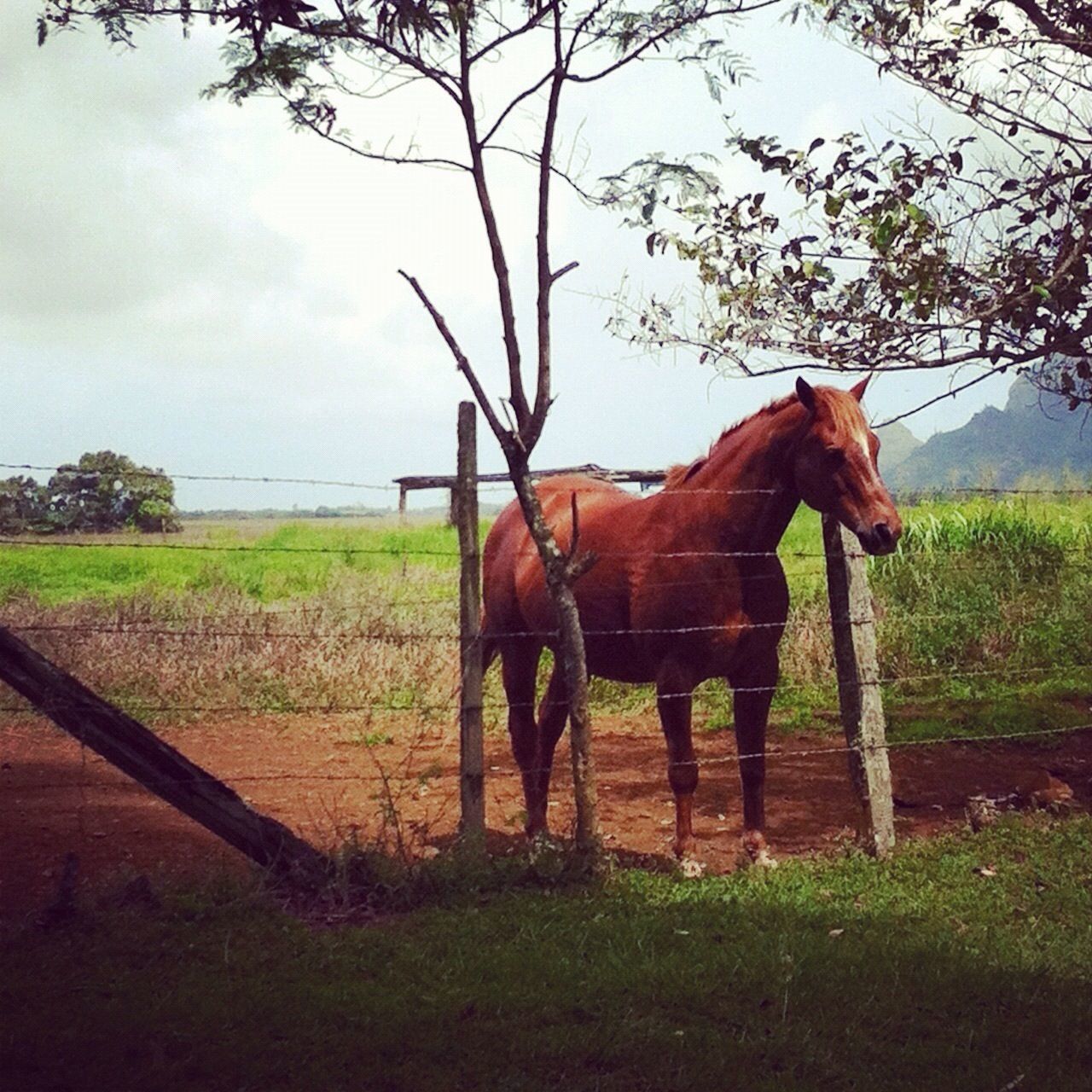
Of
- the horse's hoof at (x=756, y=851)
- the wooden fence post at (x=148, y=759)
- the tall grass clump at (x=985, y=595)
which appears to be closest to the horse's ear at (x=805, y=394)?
the horse's hoof at (x=756, y=851)

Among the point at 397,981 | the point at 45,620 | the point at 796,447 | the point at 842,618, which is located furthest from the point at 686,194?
the point at 45,620

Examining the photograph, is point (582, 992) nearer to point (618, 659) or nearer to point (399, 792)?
point (618, 659)

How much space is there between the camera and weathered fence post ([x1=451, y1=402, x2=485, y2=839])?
5.93m

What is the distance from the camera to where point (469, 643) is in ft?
19.6

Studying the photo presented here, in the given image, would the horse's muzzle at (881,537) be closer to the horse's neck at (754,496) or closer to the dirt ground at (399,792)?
the horse's neck at (754,496)

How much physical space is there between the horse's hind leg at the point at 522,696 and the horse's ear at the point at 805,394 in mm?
2251

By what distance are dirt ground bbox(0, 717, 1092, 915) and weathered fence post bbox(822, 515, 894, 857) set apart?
384mm

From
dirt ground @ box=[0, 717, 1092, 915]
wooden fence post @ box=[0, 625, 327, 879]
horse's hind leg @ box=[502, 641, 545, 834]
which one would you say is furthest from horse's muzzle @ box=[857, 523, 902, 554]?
wooden fence post @ box=[0, 625, 327, 879]

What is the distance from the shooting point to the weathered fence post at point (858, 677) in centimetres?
666

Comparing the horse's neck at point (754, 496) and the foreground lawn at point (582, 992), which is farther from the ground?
the horse's neck at point (754, 496)

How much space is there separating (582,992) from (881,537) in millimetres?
2525

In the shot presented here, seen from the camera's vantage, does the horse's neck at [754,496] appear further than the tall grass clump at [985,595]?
No

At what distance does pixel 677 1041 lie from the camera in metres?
4.07

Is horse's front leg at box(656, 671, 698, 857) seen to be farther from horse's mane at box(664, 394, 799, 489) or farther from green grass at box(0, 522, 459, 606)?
green grass at box(0, 522, 459, 606)
